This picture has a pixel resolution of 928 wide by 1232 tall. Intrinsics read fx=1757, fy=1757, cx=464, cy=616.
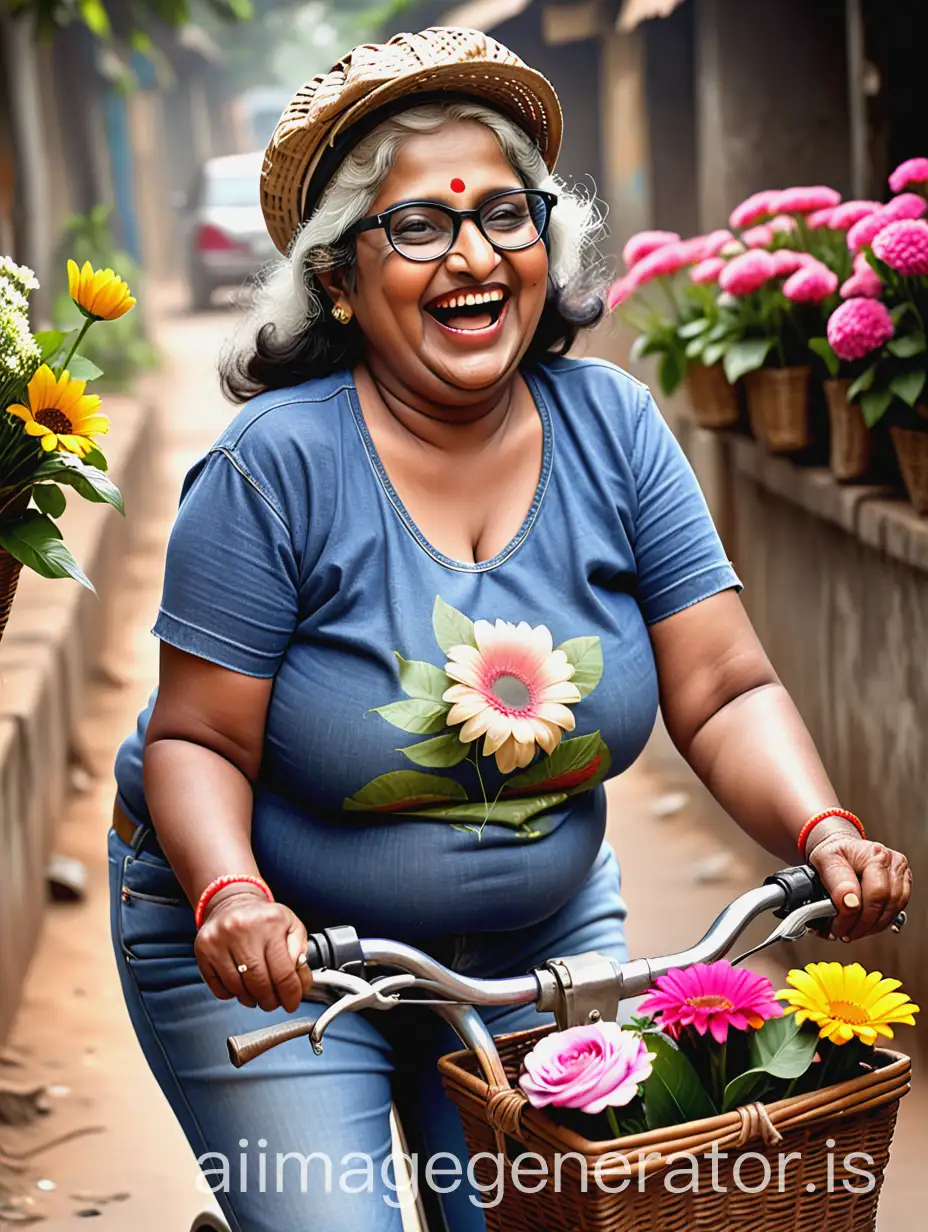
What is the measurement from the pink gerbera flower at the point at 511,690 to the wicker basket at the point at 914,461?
1.87m

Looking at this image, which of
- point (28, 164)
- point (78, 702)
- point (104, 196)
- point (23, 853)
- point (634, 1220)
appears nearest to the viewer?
point (634, 1220)

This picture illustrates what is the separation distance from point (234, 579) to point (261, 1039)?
0.58 metres

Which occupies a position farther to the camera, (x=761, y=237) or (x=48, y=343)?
(x=761, y=237)

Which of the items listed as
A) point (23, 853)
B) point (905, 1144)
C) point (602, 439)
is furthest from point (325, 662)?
point (23, 853)

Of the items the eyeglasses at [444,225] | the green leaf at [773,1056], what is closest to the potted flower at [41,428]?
the eyeglasses at [444,225]

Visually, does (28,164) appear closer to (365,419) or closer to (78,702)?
(78,702)

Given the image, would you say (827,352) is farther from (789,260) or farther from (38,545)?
(38,545)

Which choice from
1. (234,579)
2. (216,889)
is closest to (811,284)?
(234,579)

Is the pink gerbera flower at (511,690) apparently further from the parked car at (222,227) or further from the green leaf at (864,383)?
the parked car at (222,227)

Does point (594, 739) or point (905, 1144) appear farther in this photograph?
point (905, 1144)

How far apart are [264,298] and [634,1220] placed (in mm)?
1313

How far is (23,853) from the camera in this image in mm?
4836

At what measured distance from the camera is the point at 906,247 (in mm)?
3488

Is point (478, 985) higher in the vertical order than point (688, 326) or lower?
lower
